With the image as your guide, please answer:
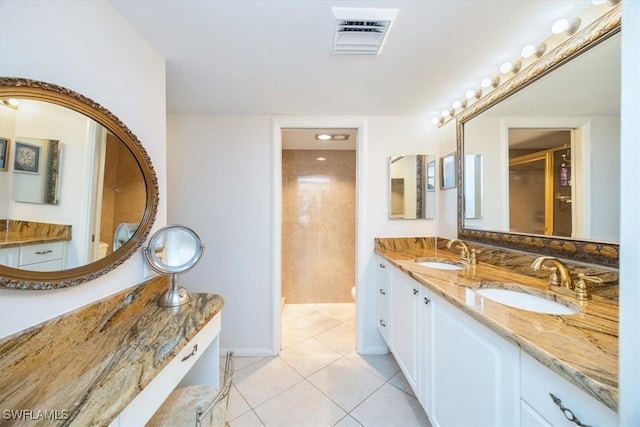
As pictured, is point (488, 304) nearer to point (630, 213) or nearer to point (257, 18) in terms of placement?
point (630, 213)

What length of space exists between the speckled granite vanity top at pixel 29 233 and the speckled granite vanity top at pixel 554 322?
1508 millimetres

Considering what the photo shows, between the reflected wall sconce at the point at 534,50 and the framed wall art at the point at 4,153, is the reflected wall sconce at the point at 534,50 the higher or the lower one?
the higher one

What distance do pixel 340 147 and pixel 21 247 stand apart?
2891mm

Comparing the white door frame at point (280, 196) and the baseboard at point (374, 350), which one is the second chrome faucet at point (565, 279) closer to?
the white door frame at point (280, 196)

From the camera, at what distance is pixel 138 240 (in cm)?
111

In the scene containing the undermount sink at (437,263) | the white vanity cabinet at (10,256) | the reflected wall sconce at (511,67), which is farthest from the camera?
the undermount sink at (437,263)

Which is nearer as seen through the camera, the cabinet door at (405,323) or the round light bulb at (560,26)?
the round light bulb at (560,26)

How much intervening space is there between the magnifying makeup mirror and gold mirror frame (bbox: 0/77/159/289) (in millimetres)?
67

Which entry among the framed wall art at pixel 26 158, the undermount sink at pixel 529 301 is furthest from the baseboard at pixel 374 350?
the framed wall art at pixel 26 158

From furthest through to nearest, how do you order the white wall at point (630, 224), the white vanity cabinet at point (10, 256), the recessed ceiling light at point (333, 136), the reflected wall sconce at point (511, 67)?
1. the recessed ceiling light at point (333, 136)
2. the reflected wall sconce at point (511, 67)
3. the white vanity cabinet at point (10, 256)
4. the white wall at point (630, 224)

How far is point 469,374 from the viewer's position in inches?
37.1

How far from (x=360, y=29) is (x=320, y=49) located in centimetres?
23

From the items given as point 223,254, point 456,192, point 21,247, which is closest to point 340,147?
point 456,192

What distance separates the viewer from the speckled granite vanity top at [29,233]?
2.23 ft
